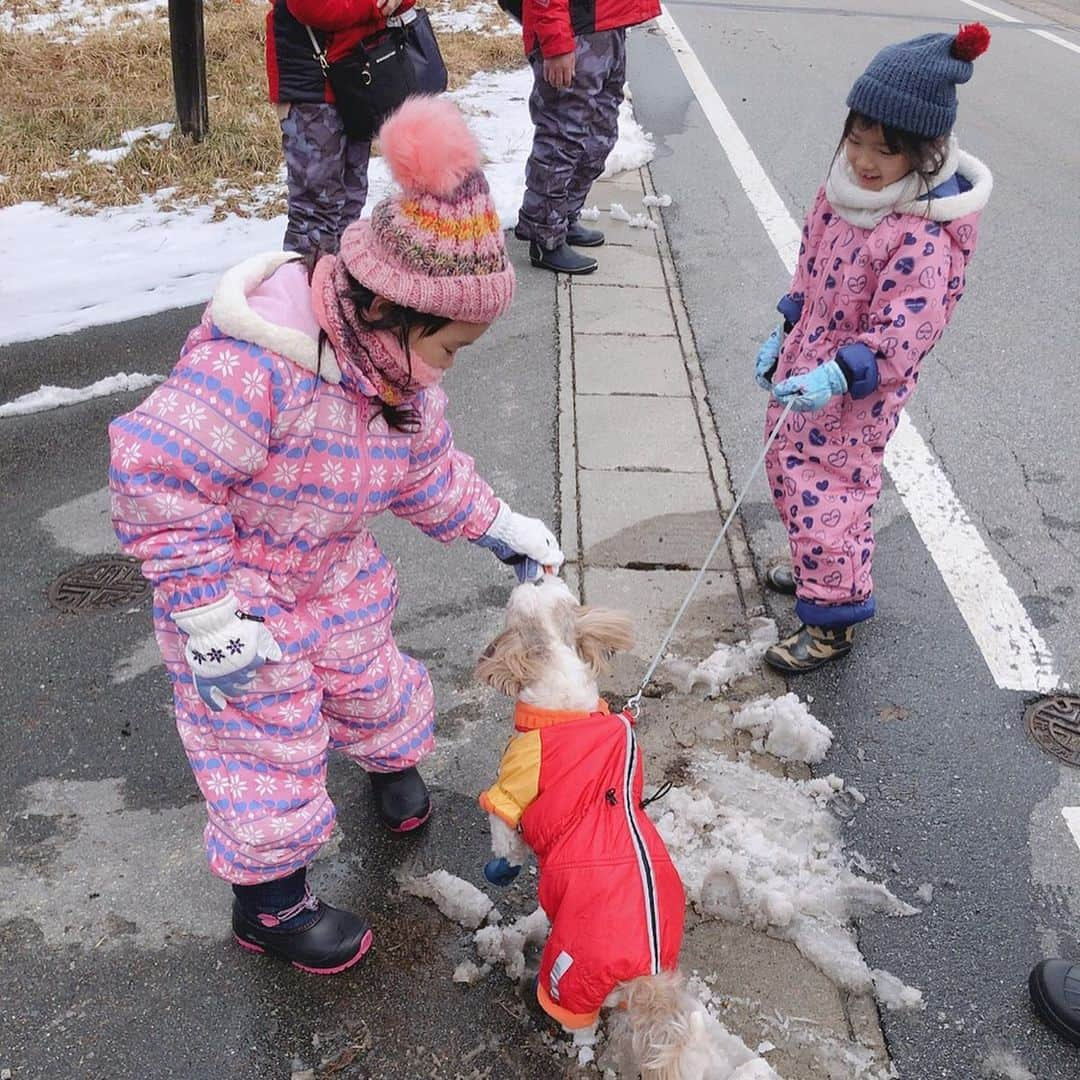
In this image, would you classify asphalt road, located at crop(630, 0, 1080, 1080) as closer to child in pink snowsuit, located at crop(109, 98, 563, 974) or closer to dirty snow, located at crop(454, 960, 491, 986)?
dirty snow, located at crop(454, 960, 491, 986)

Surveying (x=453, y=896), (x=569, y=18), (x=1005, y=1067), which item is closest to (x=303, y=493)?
(x=453, y=896)

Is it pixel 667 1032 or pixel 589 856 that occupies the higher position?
pixel 589 856

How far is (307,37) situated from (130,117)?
4102mm

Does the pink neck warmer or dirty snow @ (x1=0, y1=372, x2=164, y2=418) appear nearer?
the pink neck warmer

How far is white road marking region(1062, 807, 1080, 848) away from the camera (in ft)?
8.80

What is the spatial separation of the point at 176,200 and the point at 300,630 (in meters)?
5.52

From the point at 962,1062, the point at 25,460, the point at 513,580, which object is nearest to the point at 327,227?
the point at 25,460

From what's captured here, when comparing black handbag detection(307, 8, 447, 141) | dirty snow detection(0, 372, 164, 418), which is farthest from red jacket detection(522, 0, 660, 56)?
dirty snow detection(0, 372, 164, 418)

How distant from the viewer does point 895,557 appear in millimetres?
3723

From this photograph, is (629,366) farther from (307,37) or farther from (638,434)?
(307,37)

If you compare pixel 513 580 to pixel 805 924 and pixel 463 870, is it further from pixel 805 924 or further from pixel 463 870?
pixel 805 924

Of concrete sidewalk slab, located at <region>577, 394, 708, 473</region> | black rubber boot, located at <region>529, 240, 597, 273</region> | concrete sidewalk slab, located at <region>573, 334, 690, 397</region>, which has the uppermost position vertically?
black rubber boot, located at <region>529, 240, 597, 273</region>

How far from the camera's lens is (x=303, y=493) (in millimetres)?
1979

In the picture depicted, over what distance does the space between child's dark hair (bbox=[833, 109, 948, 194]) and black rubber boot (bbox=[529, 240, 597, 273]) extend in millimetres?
3231
